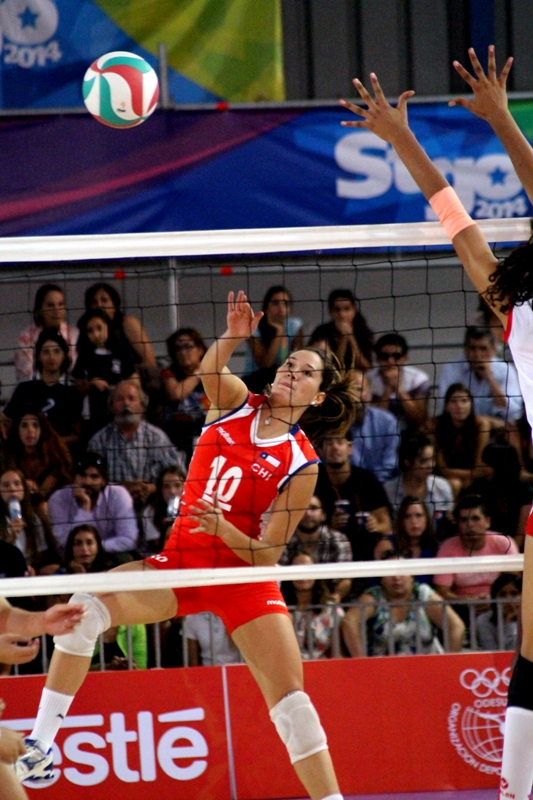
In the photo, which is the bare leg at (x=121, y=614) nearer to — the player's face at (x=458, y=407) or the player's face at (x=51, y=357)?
the player's face at (x=51, y=357)

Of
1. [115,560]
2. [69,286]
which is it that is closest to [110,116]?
[115,560]

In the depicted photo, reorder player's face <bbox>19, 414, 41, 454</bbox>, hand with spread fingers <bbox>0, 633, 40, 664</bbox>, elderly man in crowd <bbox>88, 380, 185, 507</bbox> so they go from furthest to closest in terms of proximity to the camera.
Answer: elderly man in crowd <bbox>88, 380, 185, 507</bbox> < player's face <bbox>19, 414, 41, 454</bbox> < hand with spread fingers <bbox>0, 633, 40, 664</bbox>

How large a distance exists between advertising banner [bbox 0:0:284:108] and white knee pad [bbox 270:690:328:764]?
214 inches

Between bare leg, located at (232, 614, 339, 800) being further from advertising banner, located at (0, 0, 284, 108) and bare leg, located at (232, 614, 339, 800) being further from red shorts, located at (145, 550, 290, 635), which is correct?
advertising banner, located at (0, 0, 284, 108)

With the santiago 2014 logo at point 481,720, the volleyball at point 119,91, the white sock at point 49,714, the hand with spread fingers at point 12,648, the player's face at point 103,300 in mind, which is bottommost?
the santiago 2014 logo at point 481,720

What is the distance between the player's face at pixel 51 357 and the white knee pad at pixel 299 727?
335 centimetres

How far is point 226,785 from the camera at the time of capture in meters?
5.61

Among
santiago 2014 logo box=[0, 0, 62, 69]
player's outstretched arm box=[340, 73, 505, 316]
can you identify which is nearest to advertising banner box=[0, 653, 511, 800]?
player's outstretched arm box=[340, 73, 505, 316]

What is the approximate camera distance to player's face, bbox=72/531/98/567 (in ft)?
19.6

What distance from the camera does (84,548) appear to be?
236 inches

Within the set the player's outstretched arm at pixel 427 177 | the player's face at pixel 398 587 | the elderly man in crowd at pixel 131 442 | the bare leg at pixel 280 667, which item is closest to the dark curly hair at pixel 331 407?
the bare leg at pixel 280 667

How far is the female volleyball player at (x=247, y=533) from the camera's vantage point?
4047 mm

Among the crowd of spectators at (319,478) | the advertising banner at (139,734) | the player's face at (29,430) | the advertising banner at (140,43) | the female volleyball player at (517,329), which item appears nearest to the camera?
the female volleyball player at (517,329)

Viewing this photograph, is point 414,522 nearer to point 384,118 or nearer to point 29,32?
point 384,118
